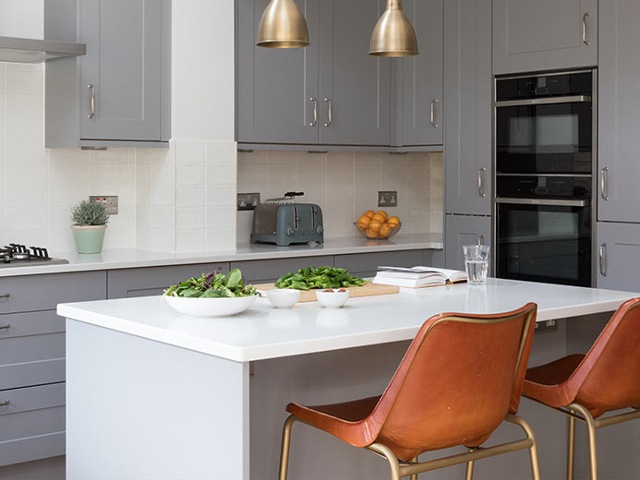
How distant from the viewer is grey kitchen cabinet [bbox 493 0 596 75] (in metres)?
4.53

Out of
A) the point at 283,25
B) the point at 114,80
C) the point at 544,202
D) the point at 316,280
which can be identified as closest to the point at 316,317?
the point at 316,280

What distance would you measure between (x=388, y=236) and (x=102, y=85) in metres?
1.89

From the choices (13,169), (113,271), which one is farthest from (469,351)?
(13,169)

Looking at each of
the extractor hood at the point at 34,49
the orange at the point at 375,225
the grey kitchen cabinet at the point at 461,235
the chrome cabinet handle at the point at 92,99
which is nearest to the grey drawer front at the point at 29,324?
the chrome cabinet handle at the point at 92,99

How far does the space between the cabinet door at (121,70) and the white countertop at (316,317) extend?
61.7 inches

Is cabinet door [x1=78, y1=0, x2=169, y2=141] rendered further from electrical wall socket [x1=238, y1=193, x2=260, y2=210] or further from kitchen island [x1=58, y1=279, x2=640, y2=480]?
kitchen island [x1=58, y1=279, x2=640, y2=480]

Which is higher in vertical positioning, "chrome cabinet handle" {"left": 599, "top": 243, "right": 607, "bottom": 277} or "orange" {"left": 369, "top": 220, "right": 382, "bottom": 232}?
"orange" {"left": 369, "top": 220, "right": 382, "bottom": 232}

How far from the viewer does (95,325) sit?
2.77 meters

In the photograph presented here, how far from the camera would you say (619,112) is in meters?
4.41

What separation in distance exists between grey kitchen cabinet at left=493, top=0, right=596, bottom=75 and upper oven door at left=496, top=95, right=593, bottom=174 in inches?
6.9

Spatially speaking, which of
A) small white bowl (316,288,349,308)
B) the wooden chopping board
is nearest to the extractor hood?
the wooden chopping board

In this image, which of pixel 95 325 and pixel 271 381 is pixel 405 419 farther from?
pixel 95 325

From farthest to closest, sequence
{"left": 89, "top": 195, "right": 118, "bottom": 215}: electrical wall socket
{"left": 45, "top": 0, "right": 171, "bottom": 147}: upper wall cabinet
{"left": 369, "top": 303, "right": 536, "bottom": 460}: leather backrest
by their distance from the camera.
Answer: {"left": 89, "top": 195, "right": 118, "bottom": 215}: electrical wall socket
{"left": 45, "top": 0, "right": 171, "bottom": 147}: upper wall cabinet
{"left": 369, "top": 303, "right": 536, "bottom": 460}: leather backrest

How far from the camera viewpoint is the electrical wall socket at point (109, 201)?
4.70 meters
